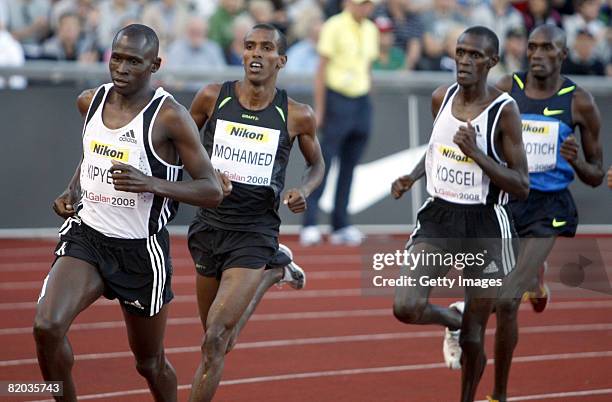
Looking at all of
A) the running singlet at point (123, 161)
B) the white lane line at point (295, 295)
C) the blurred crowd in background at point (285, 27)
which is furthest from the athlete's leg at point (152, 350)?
the blurred crowd in background at point (285, 27)

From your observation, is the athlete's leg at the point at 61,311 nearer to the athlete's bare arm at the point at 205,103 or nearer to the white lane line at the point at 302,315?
the athlete's bare arm at the point at 205,103

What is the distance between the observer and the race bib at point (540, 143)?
745 cm

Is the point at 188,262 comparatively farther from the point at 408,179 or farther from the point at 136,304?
the point at 136,304

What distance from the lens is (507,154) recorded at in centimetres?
653

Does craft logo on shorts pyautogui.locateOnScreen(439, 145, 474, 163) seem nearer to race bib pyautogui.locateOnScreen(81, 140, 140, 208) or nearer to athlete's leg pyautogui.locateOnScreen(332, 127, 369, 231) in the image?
race bib pyautogui.locateOnScreen(81, 140, 140, 208)

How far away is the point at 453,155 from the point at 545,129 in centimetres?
107

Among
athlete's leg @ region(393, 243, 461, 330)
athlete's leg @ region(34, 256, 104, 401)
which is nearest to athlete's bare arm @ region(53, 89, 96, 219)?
athlete's leg @ region(34, 256, 104, 401)

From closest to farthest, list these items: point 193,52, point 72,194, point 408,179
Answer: point 72,194 < point 408,179 < point 193,52

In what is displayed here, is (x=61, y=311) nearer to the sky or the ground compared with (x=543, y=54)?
nearer to the ground

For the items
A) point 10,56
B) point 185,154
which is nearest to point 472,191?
point 185,154

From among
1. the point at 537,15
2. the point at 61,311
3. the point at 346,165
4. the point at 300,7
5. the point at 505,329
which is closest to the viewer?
the point at 61,311

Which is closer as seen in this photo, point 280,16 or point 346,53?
point 346,53

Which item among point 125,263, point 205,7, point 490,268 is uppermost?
point 205,7

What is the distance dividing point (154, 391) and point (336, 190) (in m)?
7.47
